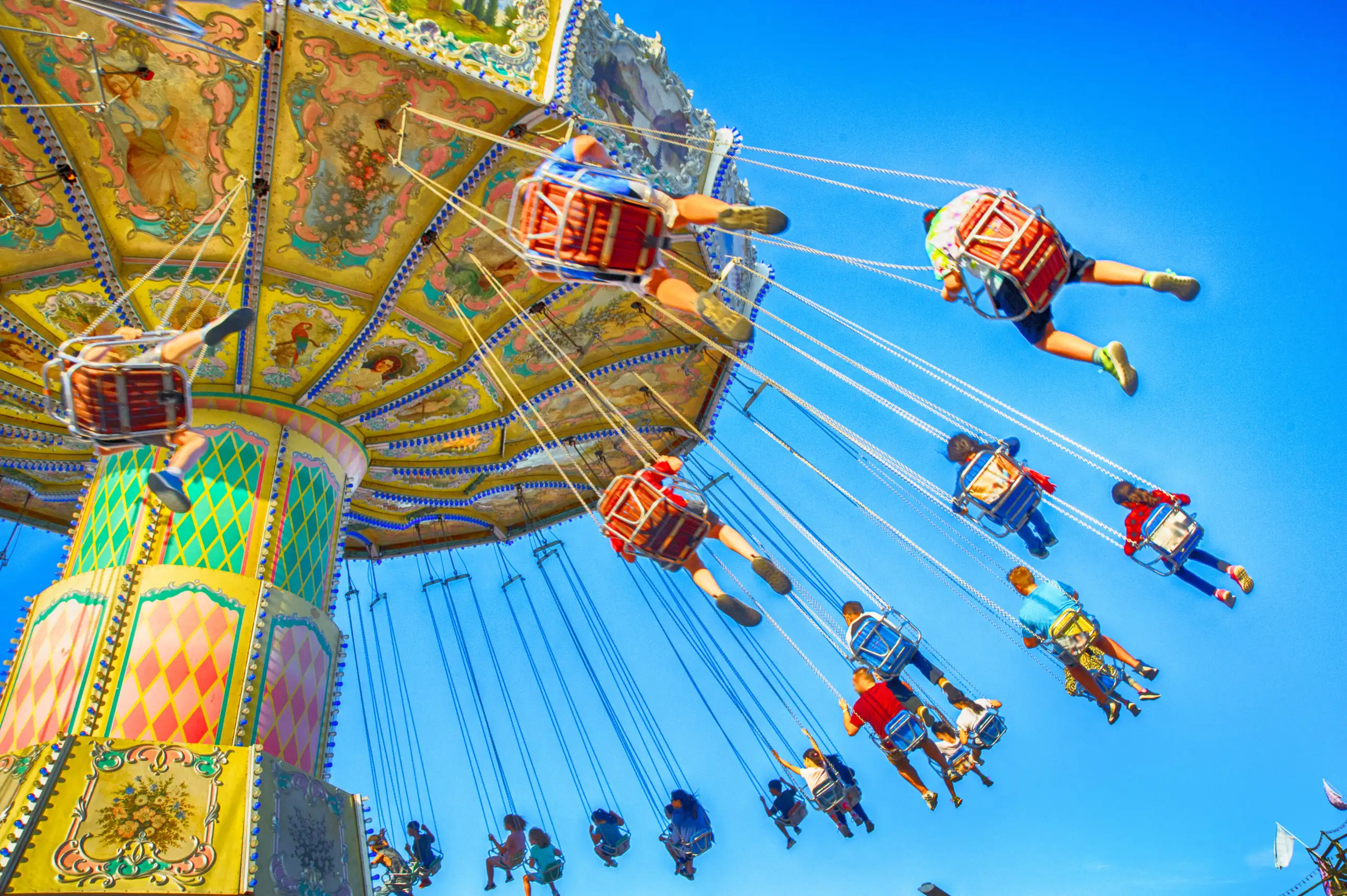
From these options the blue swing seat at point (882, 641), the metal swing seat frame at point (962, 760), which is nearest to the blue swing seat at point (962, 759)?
the metal swing seat frame at point (962, 760)

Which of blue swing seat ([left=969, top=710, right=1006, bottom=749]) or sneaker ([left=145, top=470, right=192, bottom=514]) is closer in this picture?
sneaker ([left=145, top=470, right=192, bottom=514])

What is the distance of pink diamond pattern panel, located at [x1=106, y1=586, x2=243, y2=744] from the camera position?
325 inches

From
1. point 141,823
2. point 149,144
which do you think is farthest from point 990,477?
point 149,144

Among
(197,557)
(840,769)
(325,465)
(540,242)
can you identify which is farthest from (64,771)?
(840,769)

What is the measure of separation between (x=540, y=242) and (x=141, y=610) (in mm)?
4998

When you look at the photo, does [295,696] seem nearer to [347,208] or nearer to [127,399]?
[127,399]

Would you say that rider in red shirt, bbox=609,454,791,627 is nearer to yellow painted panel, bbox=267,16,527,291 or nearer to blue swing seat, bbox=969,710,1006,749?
yellow painted panel, bbox=267,16,527,291

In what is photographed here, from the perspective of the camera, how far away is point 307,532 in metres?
10.1

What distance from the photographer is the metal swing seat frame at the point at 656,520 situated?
320 inches

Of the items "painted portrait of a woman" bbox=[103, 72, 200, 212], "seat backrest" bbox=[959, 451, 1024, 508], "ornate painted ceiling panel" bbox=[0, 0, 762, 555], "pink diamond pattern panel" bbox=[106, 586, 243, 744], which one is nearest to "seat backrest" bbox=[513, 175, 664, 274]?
"ornate painted ceiling panel" bbox=[0, 0, 762, 555]

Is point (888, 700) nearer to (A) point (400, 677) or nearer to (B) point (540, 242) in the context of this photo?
(B) point (540, 242)

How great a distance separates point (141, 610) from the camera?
8.68 meters

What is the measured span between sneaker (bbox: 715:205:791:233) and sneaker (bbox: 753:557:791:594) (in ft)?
8.28

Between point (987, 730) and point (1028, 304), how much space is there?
5.33 m
